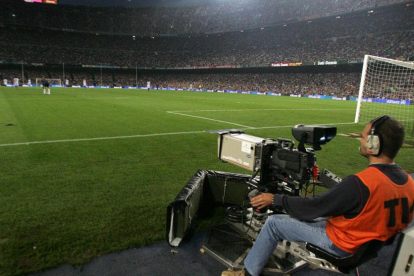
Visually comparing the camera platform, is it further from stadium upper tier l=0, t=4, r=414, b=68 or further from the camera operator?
stadium upper tier l=0, t=4, r=414, b=68

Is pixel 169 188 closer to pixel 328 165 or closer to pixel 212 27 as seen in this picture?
pixel 328 165

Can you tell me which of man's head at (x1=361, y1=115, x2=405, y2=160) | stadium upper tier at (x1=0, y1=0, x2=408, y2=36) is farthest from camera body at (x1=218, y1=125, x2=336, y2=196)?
stadium upper tier at (x1=0, y1=0, x2=408, y2=36)

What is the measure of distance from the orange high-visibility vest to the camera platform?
0.87 m

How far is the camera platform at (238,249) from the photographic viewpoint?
2.91 metres

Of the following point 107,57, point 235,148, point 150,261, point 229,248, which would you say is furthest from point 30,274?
point 107,57

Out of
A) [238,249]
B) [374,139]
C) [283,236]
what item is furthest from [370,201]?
[238,249]

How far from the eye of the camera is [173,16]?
234ft

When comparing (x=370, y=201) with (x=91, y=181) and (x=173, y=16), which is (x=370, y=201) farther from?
(x=173, y=16)

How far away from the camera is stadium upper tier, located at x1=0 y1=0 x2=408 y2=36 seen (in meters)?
52.9

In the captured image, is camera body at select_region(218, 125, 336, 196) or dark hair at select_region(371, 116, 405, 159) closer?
dark hair at select_region(371, 116, 405, 159)

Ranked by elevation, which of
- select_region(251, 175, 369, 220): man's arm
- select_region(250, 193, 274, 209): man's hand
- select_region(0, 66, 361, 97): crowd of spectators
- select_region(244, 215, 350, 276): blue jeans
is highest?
select_region(0, 66, 361, 97): crowd of spectators

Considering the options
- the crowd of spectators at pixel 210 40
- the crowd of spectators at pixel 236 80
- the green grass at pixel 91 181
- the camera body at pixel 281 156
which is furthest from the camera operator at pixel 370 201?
the crowd of spectators at pixel 210 40

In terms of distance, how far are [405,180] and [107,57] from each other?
67.1m

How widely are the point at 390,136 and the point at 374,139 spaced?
10 cm
